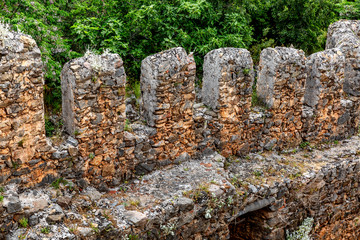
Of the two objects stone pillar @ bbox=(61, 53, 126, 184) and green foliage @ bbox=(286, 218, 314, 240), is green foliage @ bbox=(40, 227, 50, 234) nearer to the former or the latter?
stone pillar @ bbox=(61, 53, 126, 184)

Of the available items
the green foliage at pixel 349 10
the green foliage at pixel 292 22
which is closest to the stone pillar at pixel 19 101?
the green foliage at pixel 292 22

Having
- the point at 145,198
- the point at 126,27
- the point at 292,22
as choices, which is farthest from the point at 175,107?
the point at 292,22

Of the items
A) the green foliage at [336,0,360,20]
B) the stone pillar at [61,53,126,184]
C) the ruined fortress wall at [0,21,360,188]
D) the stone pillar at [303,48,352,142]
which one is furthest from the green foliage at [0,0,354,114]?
the green foliage at [336,0,360,20]

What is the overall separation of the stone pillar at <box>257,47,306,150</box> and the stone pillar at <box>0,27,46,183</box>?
379 centimetres

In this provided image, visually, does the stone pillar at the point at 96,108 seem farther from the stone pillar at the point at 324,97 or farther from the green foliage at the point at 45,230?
the stone pillar at the point at 324,97

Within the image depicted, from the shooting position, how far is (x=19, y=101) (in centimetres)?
490

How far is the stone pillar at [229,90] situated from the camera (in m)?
6.55

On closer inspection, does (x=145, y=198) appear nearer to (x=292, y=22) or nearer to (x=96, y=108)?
(x=96, y=108)

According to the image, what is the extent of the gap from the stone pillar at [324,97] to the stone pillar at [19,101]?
4.87 meters

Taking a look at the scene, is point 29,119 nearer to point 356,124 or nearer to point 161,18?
point 161,18

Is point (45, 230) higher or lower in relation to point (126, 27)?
lower

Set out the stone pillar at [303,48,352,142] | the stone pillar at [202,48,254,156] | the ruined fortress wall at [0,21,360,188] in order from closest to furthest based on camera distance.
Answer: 1. the ruined fortress wall at [0,21,360,188]
2. the stone pillar at [202,48,254,156]
3. the stone pillar at [303,48,352,142]

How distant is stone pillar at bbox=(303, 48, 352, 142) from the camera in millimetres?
7785

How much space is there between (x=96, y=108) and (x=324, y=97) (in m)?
4.45
